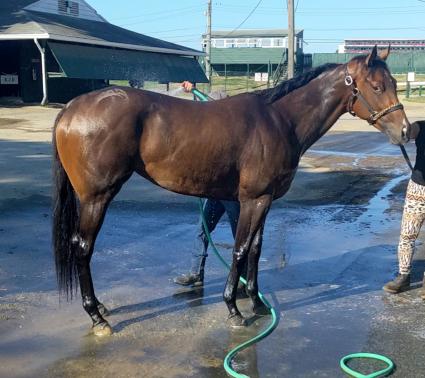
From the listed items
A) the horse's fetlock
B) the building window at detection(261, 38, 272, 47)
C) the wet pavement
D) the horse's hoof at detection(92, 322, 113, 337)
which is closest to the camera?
the wet pavement

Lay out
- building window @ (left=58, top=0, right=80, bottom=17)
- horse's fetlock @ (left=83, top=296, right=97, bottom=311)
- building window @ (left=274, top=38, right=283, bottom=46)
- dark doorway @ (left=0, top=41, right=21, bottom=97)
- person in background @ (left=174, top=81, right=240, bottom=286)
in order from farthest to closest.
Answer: building window @ (left=274, top=38, right=283, bottom=46), building window @ (left=58, top=0, right=80, bottom=17), dark doorway @ (left=0, top=41, right=21, bottom=97), person in background @ (left=174, top=81, right=240, bottom=286), horse's fetlock @ (left=83, top=296, right=97, bottom=311)

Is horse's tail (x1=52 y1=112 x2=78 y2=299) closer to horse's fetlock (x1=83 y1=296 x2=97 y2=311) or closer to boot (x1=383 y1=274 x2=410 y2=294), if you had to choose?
horse's fetlock (x1=83 y1=296 x2=97 y2=311)

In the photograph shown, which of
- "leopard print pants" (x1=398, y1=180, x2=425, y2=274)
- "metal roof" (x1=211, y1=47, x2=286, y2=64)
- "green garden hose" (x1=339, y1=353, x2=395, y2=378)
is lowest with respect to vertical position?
"green garden hose" (x1=339, y1=353, x2=395, y2=378)

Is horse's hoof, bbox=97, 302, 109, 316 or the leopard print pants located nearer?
horse's hoof, bbox=97, 302, 109, 316

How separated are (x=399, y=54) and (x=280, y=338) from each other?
57.3 m

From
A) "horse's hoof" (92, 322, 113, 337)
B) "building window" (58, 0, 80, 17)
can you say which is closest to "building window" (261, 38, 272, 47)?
"building window" (58, 0, 80, 17)

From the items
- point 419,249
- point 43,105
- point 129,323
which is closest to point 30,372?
point 129,323

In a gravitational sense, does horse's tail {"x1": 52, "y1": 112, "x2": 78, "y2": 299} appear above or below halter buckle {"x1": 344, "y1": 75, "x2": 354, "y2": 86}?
below

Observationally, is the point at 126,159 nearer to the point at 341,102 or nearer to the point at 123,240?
the point at 341,102

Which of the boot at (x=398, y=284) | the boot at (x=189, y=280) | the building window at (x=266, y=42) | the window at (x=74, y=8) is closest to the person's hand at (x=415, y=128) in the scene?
the boot at (x=398, y=284)

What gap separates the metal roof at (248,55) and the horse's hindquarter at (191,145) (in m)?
53.8

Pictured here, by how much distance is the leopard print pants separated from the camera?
17.9 feet

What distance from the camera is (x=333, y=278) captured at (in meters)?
5.89

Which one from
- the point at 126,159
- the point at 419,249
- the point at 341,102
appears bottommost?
the point at 419,249
